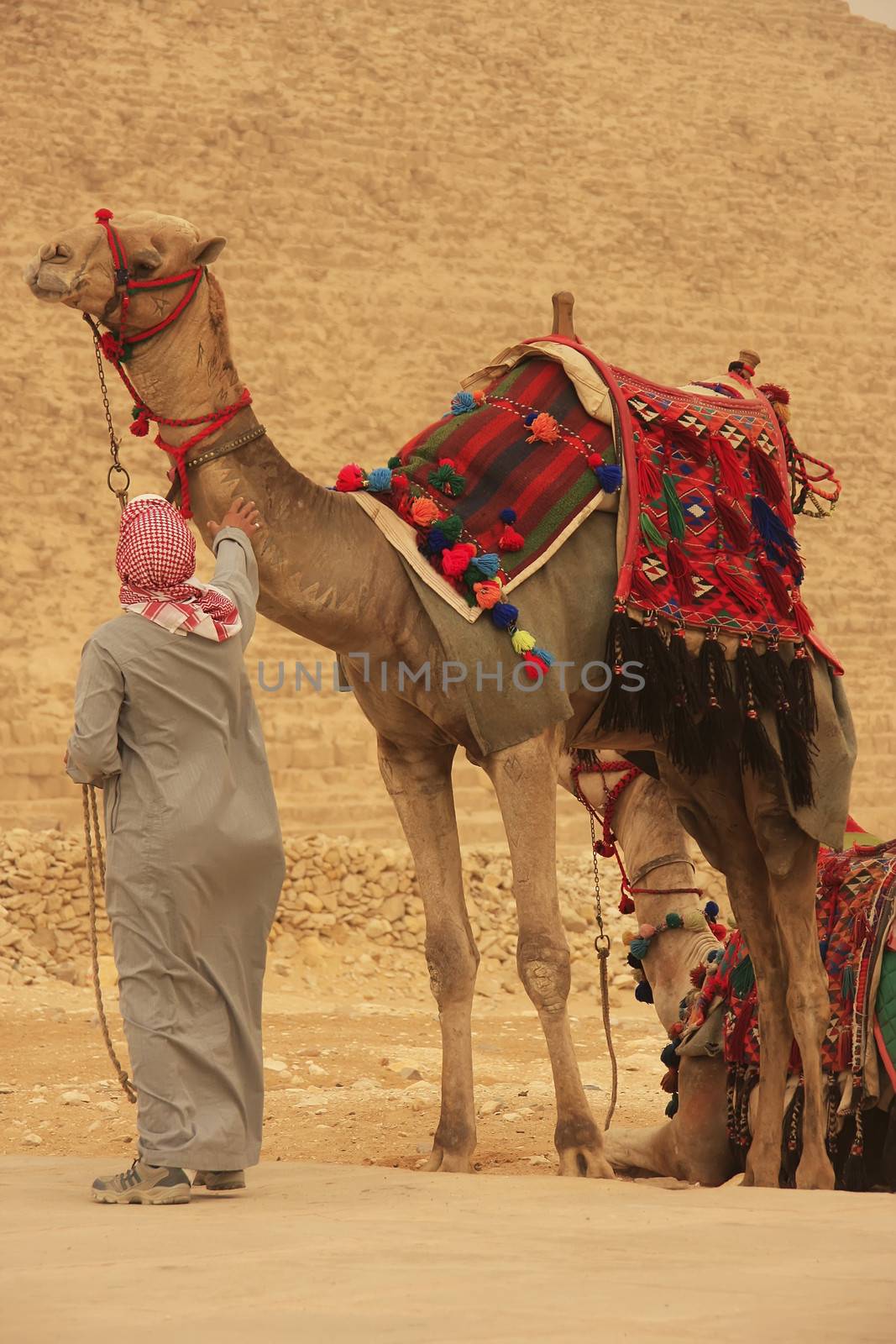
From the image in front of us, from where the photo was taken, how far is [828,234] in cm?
3894

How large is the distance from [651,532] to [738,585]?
37 cm

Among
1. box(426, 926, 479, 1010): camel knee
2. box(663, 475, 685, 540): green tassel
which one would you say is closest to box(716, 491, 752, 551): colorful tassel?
box(663, 475, 685, 540): green tassel

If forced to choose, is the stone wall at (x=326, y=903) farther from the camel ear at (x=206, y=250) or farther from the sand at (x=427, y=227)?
the camel ear at (x=206, y=250)

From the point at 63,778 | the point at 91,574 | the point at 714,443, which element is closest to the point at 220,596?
the point at 714,443

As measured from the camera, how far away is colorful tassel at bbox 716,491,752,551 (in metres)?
6.01

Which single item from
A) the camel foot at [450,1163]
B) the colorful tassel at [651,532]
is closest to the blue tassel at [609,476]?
the colorful tassel at [651,532]

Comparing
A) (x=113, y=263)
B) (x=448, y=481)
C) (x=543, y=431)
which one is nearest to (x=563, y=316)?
(x=543, y=431)

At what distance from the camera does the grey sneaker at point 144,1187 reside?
177 inches

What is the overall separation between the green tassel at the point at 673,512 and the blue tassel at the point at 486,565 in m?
0.63

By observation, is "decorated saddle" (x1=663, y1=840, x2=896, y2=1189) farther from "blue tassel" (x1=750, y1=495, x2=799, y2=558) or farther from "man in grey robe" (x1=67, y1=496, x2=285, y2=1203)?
"man in grey robe" (x1=67, y1=496, x2=285, y2=1203)

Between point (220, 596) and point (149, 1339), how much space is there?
2203mm

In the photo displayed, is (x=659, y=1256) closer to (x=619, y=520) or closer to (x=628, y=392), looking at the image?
(x=619, y=520)

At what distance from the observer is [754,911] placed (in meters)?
6.22

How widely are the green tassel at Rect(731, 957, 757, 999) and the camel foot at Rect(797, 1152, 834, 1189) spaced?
2.21 ft
